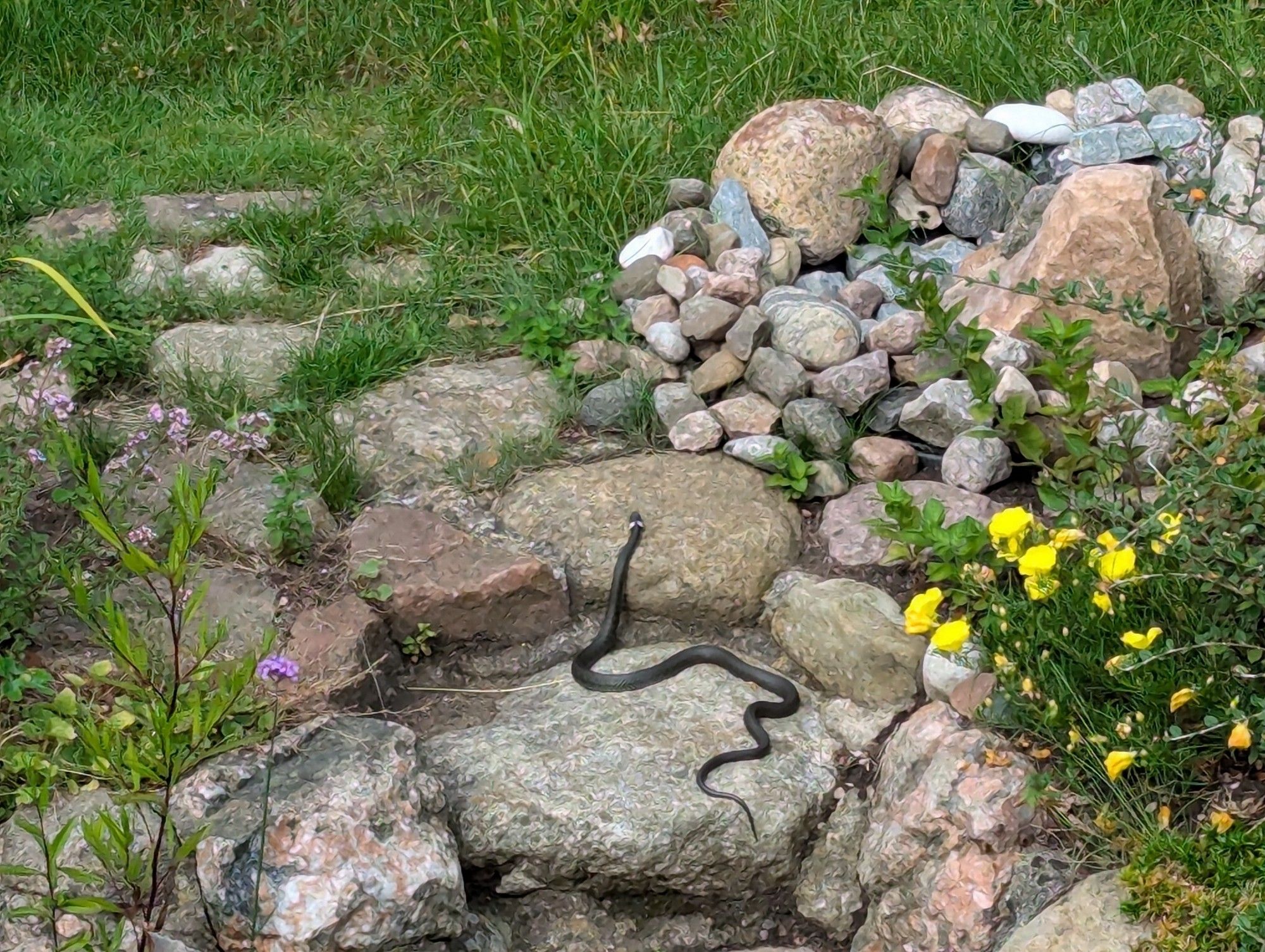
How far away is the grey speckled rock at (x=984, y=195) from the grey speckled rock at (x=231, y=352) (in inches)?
95.4

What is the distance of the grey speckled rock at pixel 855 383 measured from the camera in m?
4.29

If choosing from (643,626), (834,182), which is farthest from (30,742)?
(834,182)

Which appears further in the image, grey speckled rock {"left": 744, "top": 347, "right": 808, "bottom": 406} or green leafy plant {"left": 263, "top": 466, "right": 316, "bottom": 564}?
grey speckled rock {"left": 744, "top": 347, "right": 808, "bottom": 406}

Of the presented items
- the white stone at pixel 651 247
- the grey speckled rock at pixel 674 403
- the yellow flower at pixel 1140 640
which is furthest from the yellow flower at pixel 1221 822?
the white stone at pixel 651 247

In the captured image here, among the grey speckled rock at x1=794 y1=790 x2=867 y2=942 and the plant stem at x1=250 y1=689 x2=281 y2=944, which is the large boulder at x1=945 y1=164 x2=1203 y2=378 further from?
the plant stem at x1=250 y1=689 x2=281 y2=944

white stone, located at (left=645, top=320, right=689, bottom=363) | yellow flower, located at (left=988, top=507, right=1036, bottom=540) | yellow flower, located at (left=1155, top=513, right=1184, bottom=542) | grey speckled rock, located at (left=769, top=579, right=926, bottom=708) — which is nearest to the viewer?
yellow flower, located at (left=1155, top=513, right=1184, bottom=542)

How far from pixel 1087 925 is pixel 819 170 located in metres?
3.05

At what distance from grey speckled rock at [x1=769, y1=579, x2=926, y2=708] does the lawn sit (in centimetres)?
167

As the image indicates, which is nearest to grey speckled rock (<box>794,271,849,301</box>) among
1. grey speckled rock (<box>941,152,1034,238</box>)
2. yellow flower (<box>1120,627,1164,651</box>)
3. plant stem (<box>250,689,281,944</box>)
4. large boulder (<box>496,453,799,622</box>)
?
grey speckled rock (<box>941,152,1034,238</box>)

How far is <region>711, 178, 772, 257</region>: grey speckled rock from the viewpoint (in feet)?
16.4

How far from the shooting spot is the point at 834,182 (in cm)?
502

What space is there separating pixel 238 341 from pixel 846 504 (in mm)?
2258

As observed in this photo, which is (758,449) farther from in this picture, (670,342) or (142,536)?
(142,536)

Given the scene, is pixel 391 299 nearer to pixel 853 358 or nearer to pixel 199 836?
pixel 853 358
